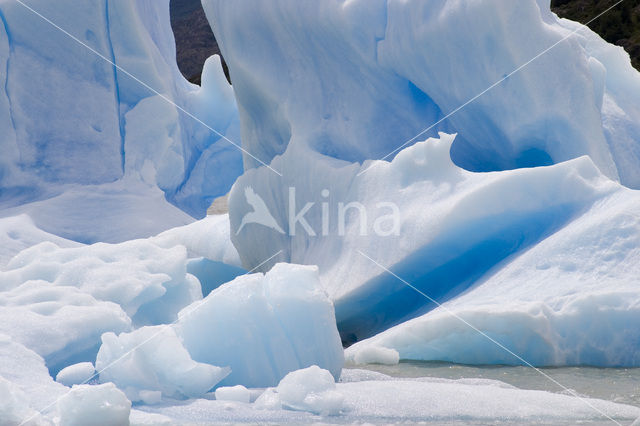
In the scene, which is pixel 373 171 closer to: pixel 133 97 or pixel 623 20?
pixel 133 97

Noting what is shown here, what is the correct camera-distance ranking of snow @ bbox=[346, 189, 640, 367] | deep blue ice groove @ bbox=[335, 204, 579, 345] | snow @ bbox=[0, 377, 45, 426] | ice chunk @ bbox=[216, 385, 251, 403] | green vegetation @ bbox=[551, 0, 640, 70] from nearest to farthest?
snow @ bbox=[0, 377, 45, 426], ice chunk @ bbox=[216, 385, 251, 403], snow @ bbox=[346, 189, 640, 367], deep blue ice groove @ bbox=[335, 204, 579, 345], green vegetation @ bbox=[551, 0, 640, 70]

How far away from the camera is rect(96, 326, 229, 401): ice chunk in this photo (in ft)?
10.4

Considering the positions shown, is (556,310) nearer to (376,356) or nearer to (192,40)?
(376,356)

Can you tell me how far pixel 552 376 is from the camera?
12.8 feet

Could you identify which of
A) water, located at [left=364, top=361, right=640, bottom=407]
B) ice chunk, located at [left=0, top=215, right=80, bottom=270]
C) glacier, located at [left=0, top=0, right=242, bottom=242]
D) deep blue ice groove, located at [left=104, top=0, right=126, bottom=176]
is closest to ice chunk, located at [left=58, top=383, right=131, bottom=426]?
water, located at [left=364, top=361, right=640, bottom=407]

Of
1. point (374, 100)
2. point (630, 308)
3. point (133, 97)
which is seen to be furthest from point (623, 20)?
point (630, 308)

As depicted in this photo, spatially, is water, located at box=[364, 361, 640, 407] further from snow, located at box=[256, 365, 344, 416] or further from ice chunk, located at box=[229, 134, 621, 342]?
snow, located at box=[256, 365, 344, 416]

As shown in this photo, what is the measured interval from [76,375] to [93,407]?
79cm

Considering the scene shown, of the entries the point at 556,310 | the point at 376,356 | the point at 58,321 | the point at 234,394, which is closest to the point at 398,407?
the point at 234,394

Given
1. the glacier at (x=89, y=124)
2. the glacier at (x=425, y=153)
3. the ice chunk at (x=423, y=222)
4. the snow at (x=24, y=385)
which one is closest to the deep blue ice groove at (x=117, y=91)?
the glacier at (x=89, y=124)

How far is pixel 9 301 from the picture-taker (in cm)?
404

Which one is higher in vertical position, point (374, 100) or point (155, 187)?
point (374, 100)

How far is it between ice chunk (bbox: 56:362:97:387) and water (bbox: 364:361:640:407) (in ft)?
4.62

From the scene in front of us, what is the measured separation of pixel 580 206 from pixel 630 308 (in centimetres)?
88
